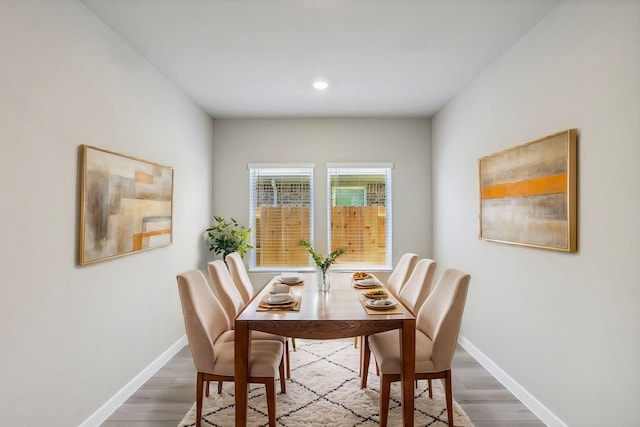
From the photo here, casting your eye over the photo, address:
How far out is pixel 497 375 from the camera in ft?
9.54

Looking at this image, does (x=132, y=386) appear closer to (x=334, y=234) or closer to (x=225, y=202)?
(x=225, y=202)

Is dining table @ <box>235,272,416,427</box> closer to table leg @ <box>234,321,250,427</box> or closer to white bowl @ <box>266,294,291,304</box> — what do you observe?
table leg @ <box>234,321,250,427</box>

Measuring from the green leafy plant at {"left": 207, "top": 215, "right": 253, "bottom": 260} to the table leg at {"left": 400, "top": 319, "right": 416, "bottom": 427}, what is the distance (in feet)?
8.91

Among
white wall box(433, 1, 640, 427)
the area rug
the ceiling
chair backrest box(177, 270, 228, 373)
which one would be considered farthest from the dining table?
the ceiling

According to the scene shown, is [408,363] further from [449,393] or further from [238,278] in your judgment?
[238,278]

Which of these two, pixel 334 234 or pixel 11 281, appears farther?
pixel 334 234

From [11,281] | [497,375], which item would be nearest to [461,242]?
[497,375]

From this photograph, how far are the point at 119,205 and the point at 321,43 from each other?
6.20 ft

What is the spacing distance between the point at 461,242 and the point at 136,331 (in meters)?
3.16

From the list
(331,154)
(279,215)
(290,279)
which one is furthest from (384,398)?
(331,154)

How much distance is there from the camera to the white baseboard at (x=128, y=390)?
2.26 metres

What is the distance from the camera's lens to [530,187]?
2.43 m

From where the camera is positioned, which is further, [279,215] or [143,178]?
[279,215]

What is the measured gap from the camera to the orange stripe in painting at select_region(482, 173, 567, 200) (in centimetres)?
215
